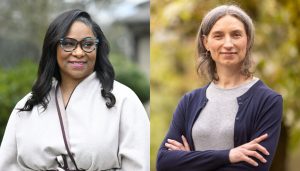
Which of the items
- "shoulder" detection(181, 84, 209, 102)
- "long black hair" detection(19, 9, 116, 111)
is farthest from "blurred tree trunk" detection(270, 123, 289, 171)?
"long black hair" detection(19, 9, 116, 111)

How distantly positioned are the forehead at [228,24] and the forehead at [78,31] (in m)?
0.57

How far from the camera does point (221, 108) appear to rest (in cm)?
286

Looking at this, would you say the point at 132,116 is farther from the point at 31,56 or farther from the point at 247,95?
the point at 31,56

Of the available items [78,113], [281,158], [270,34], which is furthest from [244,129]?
[270,34]

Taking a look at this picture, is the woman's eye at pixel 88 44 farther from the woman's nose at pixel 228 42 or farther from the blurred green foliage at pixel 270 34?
the blurred green foliage at pixel 270 34

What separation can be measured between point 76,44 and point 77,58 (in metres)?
0.06

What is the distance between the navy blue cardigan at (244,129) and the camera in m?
2.80

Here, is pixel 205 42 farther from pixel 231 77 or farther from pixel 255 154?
pixel 255 154

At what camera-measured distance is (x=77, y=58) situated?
119 inches

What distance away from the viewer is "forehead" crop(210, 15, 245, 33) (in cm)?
283

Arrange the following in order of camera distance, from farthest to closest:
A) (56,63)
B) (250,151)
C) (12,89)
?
(12,89), (56,63), (250,151)

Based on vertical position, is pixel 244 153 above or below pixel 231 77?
below

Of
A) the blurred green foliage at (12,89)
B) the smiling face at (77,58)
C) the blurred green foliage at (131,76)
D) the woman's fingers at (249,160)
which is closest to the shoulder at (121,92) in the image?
the smiling face at (77,58)

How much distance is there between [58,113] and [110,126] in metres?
0.24
